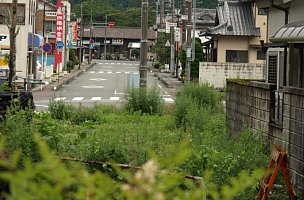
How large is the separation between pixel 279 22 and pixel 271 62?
174 cm

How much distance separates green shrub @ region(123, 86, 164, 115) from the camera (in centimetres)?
2052

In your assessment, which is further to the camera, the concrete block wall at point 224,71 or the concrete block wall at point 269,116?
the concrete block wall at point 224,71

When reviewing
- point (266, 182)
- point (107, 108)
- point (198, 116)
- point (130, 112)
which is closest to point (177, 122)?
point (198, 116)

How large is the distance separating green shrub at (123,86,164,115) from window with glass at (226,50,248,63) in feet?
Answer: 71.9

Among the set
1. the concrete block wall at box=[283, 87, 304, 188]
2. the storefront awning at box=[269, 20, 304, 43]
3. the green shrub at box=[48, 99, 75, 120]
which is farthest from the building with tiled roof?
the concrete block wall at box=[283, 87, 304, 188]

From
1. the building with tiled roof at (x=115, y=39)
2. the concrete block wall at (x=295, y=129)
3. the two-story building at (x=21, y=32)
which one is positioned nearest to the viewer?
the concrete block wall at (x=295, y=129)

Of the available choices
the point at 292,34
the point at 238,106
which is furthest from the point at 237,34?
the point at 292,34

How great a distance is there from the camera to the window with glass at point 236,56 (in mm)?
41906

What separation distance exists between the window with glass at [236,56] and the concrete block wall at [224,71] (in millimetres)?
3731

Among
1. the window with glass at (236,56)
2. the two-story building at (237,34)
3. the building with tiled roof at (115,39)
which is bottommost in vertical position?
the window with glass at (236,56)

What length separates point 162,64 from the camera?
250 ft

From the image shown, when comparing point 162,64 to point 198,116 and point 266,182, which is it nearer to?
point 198,116

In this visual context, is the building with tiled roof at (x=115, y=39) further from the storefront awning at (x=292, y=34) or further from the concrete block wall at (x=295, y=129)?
the concrete block wall at (x=295, y=129)

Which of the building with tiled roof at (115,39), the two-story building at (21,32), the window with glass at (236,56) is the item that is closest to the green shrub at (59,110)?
the window with glass at (236,56)
